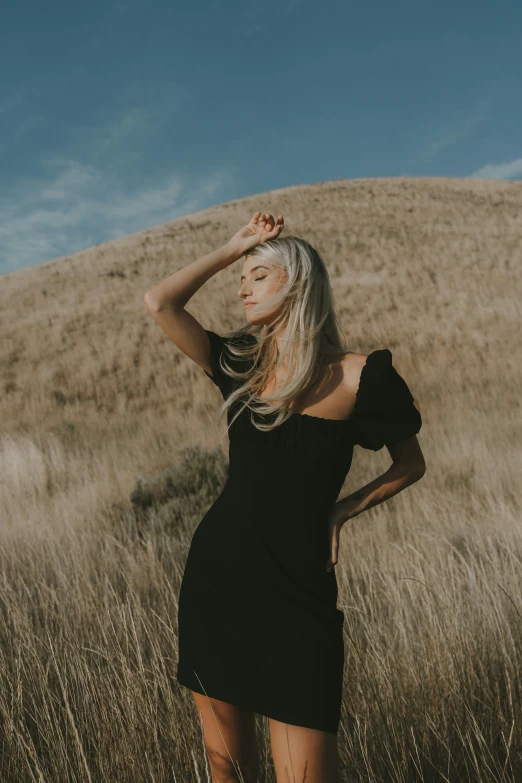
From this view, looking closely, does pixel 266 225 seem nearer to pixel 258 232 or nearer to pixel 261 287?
pixel 258 232

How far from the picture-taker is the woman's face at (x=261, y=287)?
2.09 m

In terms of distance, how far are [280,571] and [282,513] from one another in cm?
18

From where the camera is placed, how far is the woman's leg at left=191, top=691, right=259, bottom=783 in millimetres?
1877

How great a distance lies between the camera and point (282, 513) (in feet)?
6.13

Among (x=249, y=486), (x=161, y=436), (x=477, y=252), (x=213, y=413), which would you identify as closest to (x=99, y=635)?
(x=249, y=486)

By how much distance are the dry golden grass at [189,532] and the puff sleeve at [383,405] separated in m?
1.16

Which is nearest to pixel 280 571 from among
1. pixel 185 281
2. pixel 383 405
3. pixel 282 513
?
pixel 282 513

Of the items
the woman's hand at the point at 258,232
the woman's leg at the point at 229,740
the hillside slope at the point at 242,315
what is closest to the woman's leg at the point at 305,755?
the woman's leg at the point at 229,740

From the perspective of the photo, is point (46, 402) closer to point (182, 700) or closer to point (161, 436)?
point (161, 436)

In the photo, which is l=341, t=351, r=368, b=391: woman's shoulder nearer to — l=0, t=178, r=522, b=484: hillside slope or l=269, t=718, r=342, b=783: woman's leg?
l=269, t=718, r=342, b=783: woman's leg

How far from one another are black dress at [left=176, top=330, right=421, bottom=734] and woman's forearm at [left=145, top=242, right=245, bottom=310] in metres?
0.58

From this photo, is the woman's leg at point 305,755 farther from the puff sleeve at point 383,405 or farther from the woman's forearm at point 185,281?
the woman's forearm at point 185,281

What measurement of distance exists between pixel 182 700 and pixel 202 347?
73.3 inches

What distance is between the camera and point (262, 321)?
216cm
